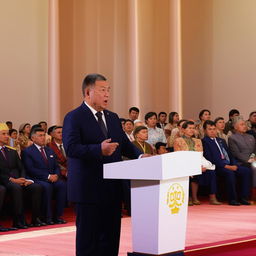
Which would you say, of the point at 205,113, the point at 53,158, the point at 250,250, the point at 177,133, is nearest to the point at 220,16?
the point at 205,113

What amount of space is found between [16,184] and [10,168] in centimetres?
29

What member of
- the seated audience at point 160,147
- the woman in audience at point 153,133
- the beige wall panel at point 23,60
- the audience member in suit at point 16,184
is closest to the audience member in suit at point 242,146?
the woman in audience at point 153,133

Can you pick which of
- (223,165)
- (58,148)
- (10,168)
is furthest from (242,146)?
(10,168)

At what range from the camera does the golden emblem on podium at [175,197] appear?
3.68 metres

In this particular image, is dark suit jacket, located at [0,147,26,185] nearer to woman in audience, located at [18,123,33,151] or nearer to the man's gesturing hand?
woman in audience, located at [18,123,33,151]

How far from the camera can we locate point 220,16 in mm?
14000

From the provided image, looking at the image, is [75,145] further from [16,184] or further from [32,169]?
[32,169]

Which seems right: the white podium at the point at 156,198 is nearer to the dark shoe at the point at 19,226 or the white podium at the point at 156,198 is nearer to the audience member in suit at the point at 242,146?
the dark shoe at the point at 19,226

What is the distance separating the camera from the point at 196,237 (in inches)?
242

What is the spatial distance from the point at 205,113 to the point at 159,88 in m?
3.95

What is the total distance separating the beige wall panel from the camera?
12203mm

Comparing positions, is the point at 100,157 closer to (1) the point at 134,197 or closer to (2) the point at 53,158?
(1) the point at 134,197

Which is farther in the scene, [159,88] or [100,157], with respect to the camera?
[159,88]

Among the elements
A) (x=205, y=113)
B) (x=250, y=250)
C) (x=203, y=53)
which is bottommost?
(x=250, y=250)
